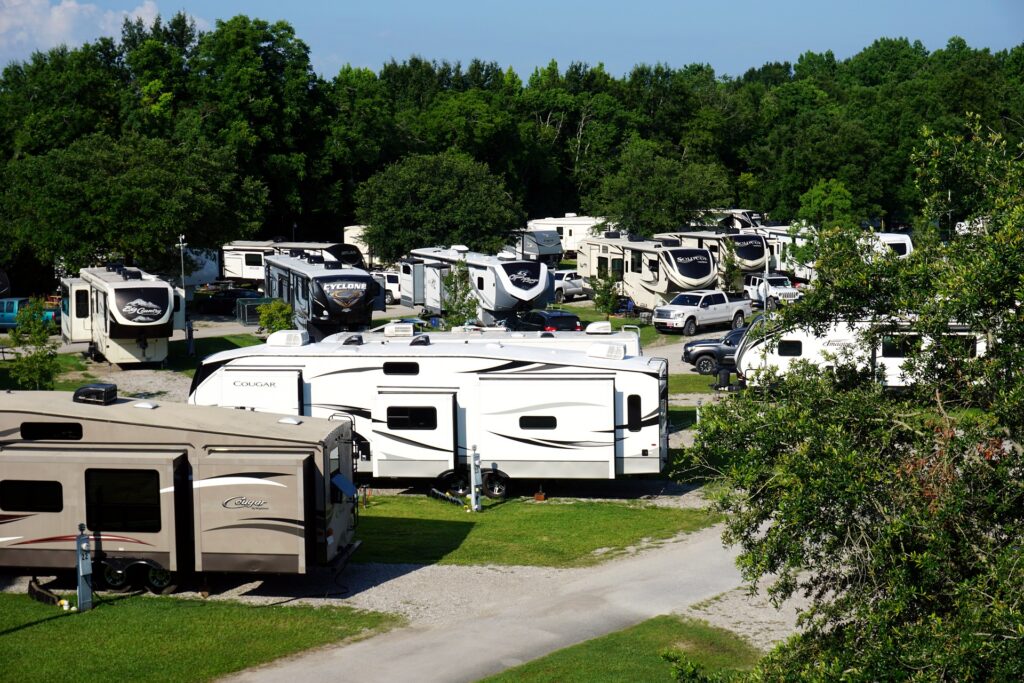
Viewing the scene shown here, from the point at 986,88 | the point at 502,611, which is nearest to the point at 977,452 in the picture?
the point at 502,611

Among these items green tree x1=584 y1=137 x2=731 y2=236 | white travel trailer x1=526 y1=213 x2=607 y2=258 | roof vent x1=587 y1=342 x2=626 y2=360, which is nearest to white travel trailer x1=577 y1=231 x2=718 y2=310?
green tree x1=584 y1=137 x2=731 y2=236

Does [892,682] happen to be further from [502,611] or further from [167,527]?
[167,527]

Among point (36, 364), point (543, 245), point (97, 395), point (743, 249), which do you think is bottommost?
point (36, 364)

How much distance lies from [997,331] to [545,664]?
250 inches

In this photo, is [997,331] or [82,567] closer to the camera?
[997,331]

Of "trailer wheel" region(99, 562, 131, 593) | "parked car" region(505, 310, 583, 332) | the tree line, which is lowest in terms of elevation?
"trailer wheel" region(99, 562, 131, 593)

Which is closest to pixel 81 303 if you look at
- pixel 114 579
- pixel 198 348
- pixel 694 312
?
pixel 198 348

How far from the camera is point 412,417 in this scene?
20.9 m

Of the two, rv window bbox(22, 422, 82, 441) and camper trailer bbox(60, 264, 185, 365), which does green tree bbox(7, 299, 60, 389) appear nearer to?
camper trailer bbox(60, 264, 185, 365)

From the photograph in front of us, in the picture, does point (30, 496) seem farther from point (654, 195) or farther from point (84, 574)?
point (654, 195)

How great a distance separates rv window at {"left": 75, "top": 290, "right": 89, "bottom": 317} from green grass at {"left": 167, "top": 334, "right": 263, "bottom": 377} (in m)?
2.71

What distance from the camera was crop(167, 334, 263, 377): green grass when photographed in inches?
1377

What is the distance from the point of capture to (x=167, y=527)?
15242mm

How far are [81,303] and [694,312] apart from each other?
19.9 m
